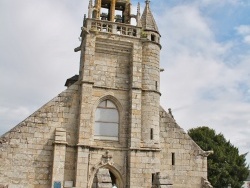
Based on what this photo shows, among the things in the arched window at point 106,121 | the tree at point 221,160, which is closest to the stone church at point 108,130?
the arched window at point 106,121

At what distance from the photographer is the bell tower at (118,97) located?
1516 centimetres

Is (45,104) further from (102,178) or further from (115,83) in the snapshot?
(102,178)

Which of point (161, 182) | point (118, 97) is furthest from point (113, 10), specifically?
point (161, 182)

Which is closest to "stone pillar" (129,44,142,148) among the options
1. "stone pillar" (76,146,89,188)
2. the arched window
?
the arched window

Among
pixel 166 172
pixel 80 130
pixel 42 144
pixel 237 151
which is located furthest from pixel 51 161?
pixel 237 151

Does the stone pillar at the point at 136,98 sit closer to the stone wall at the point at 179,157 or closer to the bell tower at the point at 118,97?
the bell tower at the point at 118,97

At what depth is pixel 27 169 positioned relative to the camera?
14359mm

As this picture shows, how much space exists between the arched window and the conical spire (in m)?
4.45

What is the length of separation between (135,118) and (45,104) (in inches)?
159

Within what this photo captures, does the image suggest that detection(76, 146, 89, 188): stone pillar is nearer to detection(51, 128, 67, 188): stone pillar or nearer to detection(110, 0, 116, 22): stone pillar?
detection(51, 128, 67, 188): stone pillar

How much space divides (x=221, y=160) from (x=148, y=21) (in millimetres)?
17477

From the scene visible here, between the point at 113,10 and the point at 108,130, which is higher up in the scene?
the point at 113,10

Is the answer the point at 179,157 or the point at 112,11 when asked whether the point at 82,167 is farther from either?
the point at 112,11

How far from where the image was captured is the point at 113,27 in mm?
16938
